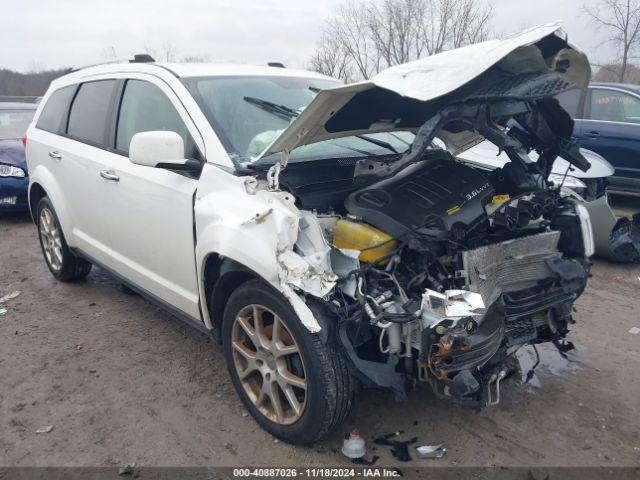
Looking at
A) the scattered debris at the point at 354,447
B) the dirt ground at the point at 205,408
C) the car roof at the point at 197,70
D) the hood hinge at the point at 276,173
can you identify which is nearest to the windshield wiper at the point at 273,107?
the car roof at the point at 197,70

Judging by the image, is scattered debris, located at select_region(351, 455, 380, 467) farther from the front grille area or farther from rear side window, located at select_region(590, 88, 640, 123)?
rear side window, located at select_region(590, 88, 640, 123)

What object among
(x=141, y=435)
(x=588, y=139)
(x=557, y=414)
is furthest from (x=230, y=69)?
(x=588, y=139)

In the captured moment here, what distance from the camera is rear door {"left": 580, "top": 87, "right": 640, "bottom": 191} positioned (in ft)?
23.8

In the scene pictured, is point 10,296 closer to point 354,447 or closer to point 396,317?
point 354,447

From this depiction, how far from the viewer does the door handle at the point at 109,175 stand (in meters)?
3.58

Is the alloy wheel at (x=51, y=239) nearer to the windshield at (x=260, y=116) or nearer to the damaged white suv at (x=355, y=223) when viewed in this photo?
the damaged white suv at (x=355, y=223)

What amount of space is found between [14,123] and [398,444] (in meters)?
8.52

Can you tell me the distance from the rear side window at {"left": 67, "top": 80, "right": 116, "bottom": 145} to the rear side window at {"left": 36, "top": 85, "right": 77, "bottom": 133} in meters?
0.17

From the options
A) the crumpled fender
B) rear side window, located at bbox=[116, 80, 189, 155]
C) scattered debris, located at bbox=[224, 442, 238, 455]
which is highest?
rear side window, located at bbox=[116, 80, 189, 155]

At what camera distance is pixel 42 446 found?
2777 mm

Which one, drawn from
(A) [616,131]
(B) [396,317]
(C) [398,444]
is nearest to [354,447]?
(C) [398,444]

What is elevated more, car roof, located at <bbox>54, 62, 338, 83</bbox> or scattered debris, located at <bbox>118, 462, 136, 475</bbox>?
car roof, located at <bbox>54, 62, 338, 83</bbox>

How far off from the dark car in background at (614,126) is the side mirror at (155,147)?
614cm

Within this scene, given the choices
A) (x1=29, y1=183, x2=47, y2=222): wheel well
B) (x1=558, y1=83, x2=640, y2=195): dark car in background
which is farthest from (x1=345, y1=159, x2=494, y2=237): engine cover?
(x1=558, y1=83, x2=640, y2=195): dark car in background
